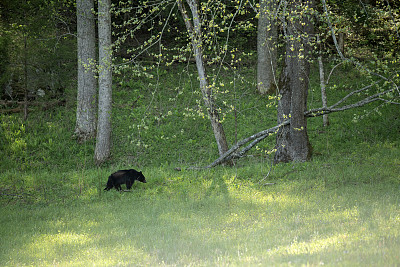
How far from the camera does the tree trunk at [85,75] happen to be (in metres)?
14.8

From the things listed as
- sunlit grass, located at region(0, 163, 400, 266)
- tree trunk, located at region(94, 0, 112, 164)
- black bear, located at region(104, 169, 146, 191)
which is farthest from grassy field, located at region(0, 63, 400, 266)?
tree trunk, located at region(94, 0, 112, 164)

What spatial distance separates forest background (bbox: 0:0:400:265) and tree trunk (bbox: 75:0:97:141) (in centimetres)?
24

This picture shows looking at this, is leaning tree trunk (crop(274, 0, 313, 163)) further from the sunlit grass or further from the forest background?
the sunlit grass

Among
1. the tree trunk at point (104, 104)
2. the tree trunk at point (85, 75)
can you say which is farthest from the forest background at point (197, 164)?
the tree trunk at point (85, 75)

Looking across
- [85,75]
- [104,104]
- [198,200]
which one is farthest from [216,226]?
[85,75]

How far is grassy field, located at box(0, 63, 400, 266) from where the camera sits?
5414mm

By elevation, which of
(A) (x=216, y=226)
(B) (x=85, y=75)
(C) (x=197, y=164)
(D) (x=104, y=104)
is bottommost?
(A) (x=216, y=226)

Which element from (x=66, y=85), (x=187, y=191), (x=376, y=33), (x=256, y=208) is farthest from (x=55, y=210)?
(x=376, y=33)

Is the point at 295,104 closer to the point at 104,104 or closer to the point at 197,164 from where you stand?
the point at 197,164

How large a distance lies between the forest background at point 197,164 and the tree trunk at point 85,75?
245 mm

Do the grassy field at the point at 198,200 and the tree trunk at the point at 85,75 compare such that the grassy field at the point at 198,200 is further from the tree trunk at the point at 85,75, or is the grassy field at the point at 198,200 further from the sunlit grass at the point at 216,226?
the tree trunk at the point at 85,75

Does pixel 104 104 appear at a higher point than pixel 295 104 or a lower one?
higher

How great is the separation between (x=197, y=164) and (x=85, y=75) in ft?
19.8

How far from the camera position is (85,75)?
15.1m
